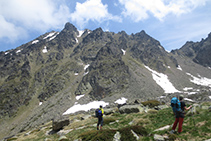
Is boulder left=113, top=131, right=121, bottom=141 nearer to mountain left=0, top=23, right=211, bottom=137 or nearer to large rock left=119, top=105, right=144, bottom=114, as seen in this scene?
large rock left=119, top=105, right=144, bottom=114

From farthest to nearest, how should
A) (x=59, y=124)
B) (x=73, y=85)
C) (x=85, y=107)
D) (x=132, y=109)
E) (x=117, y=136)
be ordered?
(x=73, y=85)
(x=85, y=107)
(x=132, y=109)
(x=59, y=124)
(x=117, y=136)

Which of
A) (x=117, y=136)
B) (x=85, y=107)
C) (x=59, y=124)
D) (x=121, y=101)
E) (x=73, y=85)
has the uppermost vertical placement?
(x=73, y=85)

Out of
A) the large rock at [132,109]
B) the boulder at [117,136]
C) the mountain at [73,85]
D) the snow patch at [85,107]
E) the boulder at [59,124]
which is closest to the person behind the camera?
the boulder at [117,136]

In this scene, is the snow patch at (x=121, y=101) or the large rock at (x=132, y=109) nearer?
the large rock at (x=132, y=109)

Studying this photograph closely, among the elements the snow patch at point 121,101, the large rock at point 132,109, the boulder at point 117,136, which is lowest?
the snow patch at point 121,101

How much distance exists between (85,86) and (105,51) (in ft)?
198

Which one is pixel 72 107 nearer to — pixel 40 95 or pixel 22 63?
pixel 40 95

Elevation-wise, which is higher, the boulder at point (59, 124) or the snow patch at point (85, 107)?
the boulder at point (59, 124)

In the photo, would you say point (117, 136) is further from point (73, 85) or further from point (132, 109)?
point (73, 85)

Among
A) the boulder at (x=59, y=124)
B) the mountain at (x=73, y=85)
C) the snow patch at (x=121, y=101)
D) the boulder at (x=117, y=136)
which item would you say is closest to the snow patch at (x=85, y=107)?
the mountain at (x=73, y=85)

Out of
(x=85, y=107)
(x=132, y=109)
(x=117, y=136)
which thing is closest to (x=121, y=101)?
(x=85, y=107)

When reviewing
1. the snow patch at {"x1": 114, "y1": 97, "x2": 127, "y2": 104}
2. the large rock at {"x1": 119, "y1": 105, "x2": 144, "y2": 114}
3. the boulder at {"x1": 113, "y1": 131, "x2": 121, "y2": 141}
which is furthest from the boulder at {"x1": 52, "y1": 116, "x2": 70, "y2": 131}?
the snow patch at {"x1": 114, "y1": 97, "x2": 127, "y2": 104}

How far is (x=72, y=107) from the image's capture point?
9856cm

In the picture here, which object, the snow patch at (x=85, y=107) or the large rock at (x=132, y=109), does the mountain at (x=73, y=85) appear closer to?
the snow patch at (x=85, y=107)
